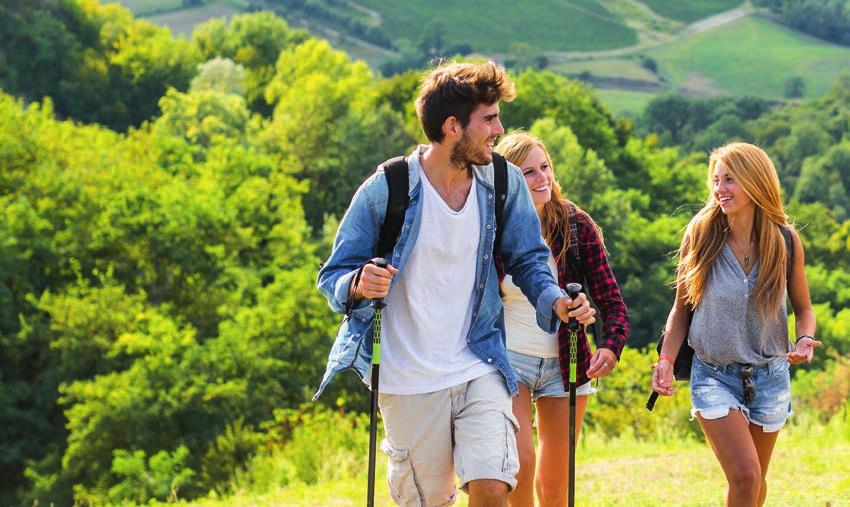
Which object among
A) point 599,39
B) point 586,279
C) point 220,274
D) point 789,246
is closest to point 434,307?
point 586,279

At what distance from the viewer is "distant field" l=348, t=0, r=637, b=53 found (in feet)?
506

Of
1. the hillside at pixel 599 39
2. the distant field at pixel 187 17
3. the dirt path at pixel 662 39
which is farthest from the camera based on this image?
the dirt path at pixel 662 39

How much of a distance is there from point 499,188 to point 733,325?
1514 millimetres

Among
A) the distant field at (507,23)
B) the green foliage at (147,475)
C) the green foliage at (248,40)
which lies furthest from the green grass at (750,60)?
the green foliage at (147,475)

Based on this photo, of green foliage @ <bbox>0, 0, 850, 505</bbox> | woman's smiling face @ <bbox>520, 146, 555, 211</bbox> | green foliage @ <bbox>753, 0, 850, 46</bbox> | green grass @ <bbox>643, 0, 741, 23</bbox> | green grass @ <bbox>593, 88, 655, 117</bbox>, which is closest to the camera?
woman's smiling face @ <bbox>520, 146, 555, 211</bbox>

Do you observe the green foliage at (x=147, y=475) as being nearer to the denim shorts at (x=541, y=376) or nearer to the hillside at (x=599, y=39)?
the denim shorts at (x=541, y=376)

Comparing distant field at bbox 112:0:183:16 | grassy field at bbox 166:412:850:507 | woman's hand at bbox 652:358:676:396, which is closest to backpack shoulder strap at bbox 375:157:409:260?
woman's hand at bbox 652:358:676:396

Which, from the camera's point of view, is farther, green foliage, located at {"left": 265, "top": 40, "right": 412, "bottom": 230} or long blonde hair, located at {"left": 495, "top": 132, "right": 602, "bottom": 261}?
green foliage, located at {"left": 265, "top": 40, "right": 412, "bottom": 230}

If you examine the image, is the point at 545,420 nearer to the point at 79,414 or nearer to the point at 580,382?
the point at 580,382

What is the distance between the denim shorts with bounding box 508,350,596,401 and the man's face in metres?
1.43

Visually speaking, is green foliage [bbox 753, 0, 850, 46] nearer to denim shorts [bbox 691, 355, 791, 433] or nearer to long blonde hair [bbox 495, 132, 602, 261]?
long blonde hair [bbox 495, 132, 602, 261]

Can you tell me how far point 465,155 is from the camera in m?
5.09

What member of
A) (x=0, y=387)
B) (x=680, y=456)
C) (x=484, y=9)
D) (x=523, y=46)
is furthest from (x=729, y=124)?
(x=680, y=456)

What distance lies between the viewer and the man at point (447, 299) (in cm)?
505
